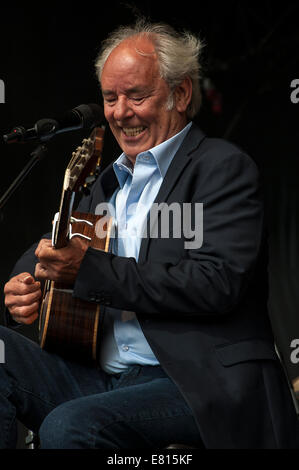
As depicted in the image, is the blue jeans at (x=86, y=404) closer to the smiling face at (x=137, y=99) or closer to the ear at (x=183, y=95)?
the smiling face at (x=137, y=99)

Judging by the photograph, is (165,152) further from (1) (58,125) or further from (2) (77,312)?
(2) (77,312)

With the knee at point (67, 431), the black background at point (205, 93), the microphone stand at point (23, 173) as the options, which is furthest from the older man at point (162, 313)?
the black background at point (205, 93)

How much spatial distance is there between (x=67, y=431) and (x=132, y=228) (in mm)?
717

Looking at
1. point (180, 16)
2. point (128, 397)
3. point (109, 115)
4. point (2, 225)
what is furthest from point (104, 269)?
point (180, 16)

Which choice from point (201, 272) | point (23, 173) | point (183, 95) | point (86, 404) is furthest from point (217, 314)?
point (183, 95)

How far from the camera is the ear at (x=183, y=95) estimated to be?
234 cm

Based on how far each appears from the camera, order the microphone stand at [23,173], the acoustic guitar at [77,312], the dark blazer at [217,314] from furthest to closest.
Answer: the acoustic guitar at [77,312] < the microphone stand at [23,173] < the dark blazer at [217,314]

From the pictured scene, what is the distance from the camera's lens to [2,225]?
3500 mm

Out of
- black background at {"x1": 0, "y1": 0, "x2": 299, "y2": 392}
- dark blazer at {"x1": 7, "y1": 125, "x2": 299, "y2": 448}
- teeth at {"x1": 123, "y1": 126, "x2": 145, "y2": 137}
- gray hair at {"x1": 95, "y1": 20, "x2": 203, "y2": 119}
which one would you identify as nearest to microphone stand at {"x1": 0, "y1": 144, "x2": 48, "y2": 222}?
dark blazer at {"x1": 7, "y1": 125, "x2": 299, "y2": 448}

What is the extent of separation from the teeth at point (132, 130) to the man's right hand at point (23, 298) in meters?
0.58

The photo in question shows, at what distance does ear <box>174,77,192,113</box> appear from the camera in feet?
7.69

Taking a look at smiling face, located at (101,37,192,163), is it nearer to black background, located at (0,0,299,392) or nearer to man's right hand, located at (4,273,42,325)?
man's right hand, located at (4,273,42,325)

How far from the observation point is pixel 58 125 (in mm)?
1968

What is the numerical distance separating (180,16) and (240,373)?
8.13 feet
